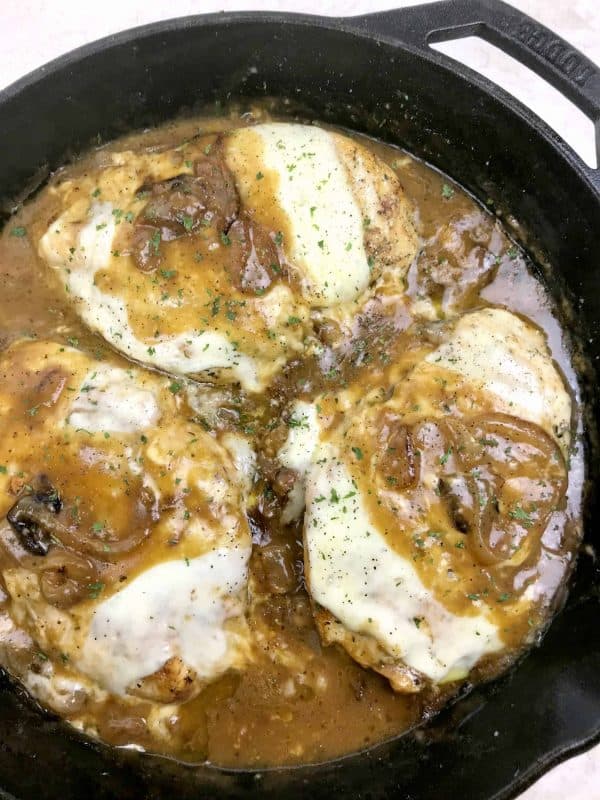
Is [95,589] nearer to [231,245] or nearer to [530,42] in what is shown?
[231,245]

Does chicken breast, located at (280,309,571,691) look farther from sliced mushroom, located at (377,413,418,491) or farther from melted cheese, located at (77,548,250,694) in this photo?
melted cheese, located at (77,548,250,694)

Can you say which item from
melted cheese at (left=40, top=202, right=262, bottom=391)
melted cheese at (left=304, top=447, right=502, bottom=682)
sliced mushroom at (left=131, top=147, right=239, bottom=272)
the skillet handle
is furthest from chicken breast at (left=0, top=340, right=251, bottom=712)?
the skillet handle

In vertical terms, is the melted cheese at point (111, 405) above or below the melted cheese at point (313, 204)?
below

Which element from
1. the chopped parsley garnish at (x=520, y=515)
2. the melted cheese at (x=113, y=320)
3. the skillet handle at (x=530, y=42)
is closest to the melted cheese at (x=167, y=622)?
the melted cheese at (x=113, y=320)

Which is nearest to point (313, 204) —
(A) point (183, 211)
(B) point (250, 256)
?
(B) point (250, 256)

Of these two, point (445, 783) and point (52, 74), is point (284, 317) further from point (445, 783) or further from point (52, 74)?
point (445, 783)

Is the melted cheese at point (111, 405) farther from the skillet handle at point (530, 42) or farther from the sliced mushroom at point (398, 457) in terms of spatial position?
the skillet handle at point (530, 42)

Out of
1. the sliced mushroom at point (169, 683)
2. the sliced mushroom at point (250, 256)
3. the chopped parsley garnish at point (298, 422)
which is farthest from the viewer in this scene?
the chopped parsley garnish at point (298, 422)
